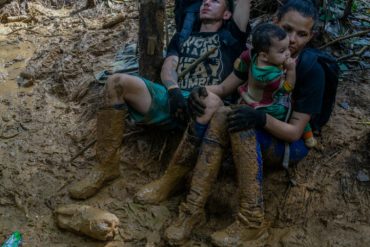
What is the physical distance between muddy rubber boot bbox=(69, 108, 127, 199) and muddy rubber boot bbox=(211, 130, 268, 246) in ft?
2.62

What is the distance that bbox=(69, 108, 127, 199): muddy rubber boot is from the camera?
3.26 meters

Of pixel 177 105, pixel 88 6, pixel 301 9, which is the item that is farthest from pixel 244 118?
pixel 88 6

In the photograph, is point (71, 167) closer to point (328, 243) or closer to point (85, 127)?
point (85, 127)

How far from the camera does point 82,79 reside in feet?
14.4

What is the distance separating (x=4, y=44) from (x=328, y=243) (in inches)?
150

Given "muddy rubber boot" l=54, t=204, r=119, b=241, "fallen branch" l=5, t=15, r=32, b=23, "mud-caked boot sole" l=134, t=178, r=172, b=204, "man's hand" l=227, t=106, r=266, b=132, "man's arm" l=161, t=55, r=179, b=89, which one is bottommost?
"muddy rubber boot" l=54, t=204, r=119, b=241

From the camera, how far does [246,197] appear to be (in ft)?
9.63

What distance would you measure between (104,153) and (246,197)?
3.25ft

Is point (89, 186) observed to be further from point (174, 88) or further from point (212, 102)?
point (212, 102)

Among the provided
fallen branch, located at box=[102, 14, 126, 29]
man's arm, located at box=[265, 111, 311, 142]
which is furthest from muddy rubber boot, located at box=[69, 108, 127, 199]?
Result: fallen branch, located at box=[102, 14, 126, 29]

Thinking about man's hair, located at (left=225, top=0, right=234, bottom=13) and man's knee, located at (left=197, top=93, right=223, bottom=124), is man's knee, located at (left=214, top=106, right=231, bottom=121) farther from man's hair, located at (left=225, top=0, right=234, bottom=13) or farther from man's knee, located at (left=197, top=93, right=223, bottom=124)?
man's hair, located at (left=225, top=0, right=234, bottom=13)

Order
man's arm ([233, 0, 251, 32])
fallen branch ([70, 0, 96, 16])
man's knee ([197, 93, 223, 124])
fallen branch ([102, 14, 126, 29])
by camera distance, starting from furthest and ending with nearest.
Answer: fallen branch ([70, 0, 96, 16]), fallen branch ([102, 14, 126, 29]), man's arm ([233, 0, 251, 32]), man's knee ([197, 93, 223, 124])

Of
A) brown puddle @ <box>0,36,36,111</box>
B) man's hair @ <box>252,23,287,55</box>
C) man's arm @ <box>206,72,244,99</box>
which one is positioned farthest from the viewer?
brown puddle @ <box>0,36,36,111</box>

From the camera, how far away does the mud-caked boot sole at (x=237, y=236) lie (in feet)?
9.49
